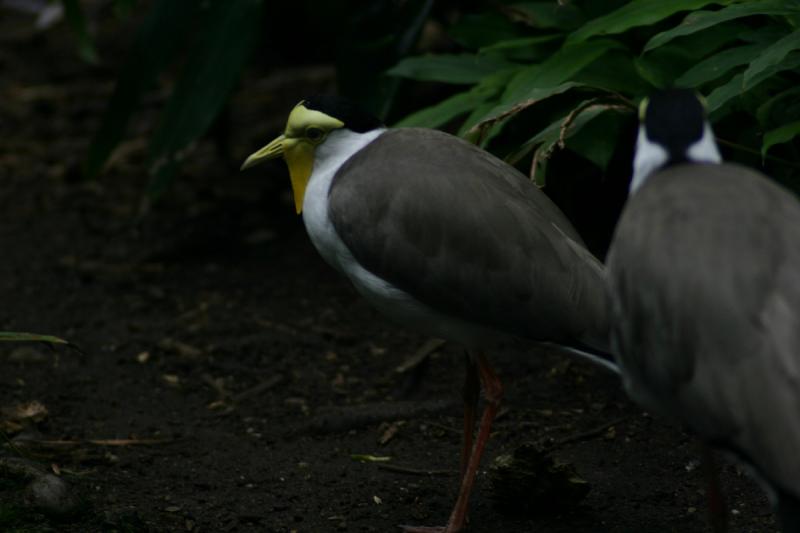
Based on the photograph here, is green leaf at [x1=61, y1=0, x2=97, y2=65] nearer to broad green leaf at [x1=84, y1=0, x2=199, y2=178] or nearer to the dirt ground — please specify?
broad green leaf at [x1=84, y1=0, x2=199, y2=178]

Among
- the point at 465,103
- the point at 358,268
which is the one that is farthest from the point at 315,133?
the point at 465,103

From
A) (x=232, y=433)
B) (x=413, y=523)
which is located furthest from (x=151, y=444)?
(x=413, y=523)

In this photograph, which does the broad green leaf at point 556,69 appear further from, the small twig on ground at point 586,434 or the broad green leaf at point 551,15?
the small twig on ground at point 586,434

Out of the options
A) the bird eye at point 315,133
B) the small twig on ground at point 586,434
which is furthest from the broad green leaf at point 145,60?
the small twig on ground at point 586,434

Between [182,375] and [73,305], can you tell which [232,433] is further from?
[73,305]

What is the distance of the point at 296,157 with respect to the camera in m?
4.13

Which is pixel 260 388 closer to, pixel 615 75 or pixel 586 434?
pixel 586 434

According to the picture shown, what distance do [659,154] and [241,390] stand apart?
8.15ft

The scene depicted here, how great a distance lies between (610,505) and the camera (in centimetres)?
398

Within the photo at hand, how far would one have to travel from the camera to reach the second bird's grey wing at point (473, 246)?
3662 millimetres

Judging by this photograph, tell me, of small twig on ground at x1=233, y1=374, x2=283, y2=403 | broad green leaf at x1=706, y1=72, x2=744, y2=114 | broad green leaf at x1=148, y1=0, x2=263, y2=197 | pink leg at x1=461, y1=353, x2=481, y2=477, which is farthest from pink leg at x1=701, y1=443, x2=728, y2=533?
broad green leaf at x1=148, y1=0, x2=263, y2=197

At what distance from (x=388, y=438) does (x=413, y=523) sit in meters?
0.61

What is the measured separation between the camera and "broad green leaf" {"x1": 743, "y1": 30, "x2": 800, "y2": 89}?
3.69 meters

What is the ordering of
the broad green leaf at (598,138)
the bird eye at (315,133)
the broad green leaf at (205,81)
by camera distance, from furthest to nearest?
the broad green leaf at (205,81) → the broad green leaf at (598,138) → the bird eye at (315,133)
